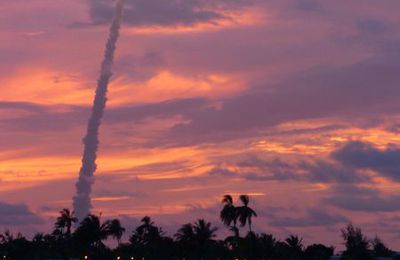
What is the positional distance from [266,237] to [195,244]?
15.4 meters

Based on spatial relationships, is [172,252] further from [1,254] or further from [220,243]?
[1,254]

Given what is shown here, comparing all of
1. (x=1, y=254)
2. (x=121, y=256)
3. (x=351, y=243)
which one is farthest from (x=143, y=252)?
(x=351, y=243)

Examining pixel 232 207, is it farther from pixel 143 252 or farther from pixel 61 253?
pixel 61 253

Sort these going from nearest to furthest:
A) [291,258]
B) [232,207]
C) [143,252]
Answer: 1. [232,207]
2. [291,258]
3. [143,252]

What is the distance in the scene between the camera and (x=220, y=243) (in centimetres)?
17200

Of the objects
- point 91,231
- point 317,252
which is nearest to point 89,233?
point 91,231

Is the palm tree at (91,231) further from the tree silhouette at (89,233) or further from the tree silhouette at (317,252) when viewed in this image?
the tree silhouette at (317,252)

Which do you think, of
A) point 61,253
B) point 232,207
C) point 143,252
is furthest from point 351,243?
point 61,253

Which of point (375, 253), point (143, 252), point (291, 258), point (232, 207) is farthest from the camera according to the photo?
point (375, 253)

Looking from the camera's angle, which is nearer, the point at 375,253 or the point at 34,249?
the point at 34,249

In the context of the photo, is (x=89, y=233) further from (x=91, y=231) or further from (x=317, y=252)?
(x=317, y=252)

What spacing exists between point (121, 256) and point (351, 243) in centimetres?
4926

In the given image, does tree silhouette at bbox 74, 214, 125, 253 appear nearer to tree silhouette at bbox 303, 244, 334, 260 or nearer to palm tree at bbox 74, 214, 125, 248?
palm tree at bbox 74, 214, 125, 248

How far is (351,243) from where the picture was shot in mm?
166875
